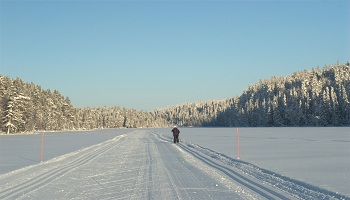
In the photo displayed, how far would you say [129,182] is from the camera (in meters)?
9.65

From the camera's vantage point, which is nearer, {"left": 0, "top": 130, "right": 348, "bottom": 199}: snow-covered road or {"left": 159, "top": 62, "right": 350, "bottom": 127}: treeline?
{"left": 0, "top": 130, "right": 348, "bottom": 199}: snow-covered road

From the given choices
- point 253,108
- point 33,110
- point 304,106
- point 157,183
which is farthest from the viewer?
point 253,108

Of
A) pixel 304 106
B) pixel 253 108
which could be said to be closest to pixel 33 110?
pixel 304 106

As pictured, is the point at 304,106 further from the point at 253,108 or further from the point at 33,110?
the point at 33,110

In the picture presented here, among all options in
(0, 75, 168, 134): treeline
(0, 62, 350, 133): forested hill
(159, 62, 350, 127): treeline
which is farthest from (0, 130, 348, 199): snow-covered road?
(159, 62, 350, 127): treeline

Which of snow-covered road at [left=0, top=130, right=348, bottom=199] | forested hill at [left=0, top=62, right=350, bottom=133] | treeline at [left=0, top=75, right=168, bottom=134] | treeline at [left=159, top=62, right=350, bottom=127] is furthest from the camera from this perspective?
treeline at [left=159, top=62, right=350, bottom=127]

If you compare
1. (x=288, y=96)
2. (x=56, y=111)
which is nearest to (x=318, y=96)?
(x=288, y=96)

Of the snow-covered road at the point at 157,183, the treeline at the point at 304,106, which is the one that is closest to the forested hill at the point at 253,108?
the treeline at the point at 304,106

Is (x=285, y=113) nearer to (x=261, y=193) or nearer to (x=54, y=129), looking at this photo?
(x=54, y=129)

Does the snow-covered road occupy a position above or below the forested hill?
below

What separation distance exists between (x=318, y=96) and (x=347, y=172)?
92.5 metres

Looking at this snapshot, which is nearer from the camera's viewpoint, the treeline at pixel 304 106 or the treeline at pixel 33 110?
the treeline at pixel 33 110

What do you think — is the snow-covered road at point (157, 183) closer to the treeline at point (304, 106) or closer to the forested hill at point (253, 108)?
the forested hill at point (253, 108)

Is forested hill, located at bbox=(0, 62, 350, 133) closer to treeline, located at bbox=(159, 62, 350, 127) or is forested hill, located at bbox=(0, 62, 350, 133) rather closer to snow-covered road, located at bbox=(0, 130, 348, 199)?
treeline, located at bbox=(159, 62, 350, 127)
